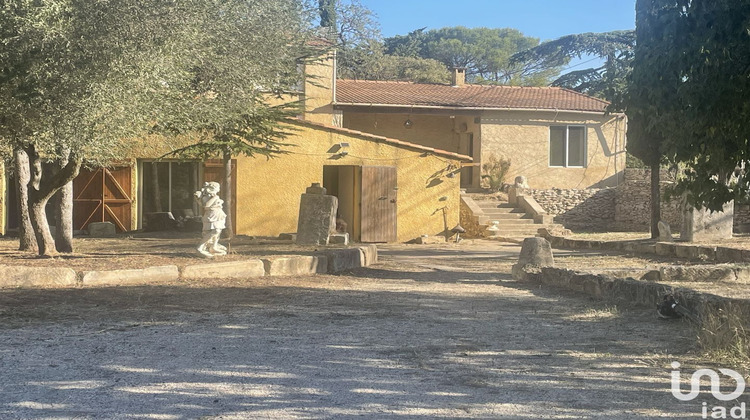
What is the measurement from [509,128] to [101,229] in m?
13.7

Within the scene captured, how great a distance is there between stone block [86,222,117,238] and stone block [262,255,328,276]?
9326 mm

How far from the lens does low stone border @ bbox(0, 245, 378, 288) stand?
9875 millimetres

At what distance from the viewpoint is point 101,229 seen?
67.3 ft

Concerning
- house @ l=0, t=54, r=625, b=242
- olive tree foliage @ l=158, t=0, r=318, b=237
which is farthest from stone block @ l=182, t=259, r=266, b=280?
house @ l=0, t=54, r=625, b=242

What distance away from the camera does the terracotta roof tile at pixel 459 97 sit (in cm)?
2703

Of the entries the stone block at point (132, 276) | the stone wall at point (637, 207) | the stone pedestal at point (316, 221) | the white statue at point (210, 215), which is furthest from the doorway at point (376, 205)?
the stone block at point (132, 276)

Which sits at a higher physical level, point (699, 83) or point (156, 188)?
point (699, 83)

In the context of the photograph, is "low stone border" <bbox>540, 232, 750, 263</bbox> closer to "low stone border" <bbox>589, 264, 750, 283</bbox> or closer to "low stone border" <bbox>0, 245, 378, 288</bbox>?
"low stone border" <bbox>589, 264, 750, 283</bbox>

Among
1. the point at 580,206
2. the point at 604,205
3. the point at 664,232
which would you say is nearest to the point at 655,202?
the point at 664,232

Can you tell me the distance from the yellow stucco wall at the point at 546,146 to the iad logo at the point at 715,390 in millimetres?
22070

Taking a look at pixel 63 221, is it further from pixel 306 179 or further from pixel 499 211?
pixel 499 211

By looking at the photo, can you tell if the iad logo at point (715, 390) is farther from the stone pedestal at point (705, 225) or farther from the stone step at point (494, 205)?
the stone step at point (494, 205)

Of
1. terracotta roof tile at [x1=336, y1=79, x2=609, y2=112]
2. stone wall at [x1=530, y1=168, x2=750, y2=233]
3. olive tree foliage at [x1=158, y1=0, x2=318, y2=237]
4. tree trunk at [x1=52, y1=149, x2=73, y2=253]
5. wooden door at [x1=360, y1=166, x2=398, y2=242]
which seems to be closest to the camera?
olive tree foliage at [x1=158, y1=0, x2=318, y2=237]

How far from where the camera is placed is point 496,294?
10352mm
